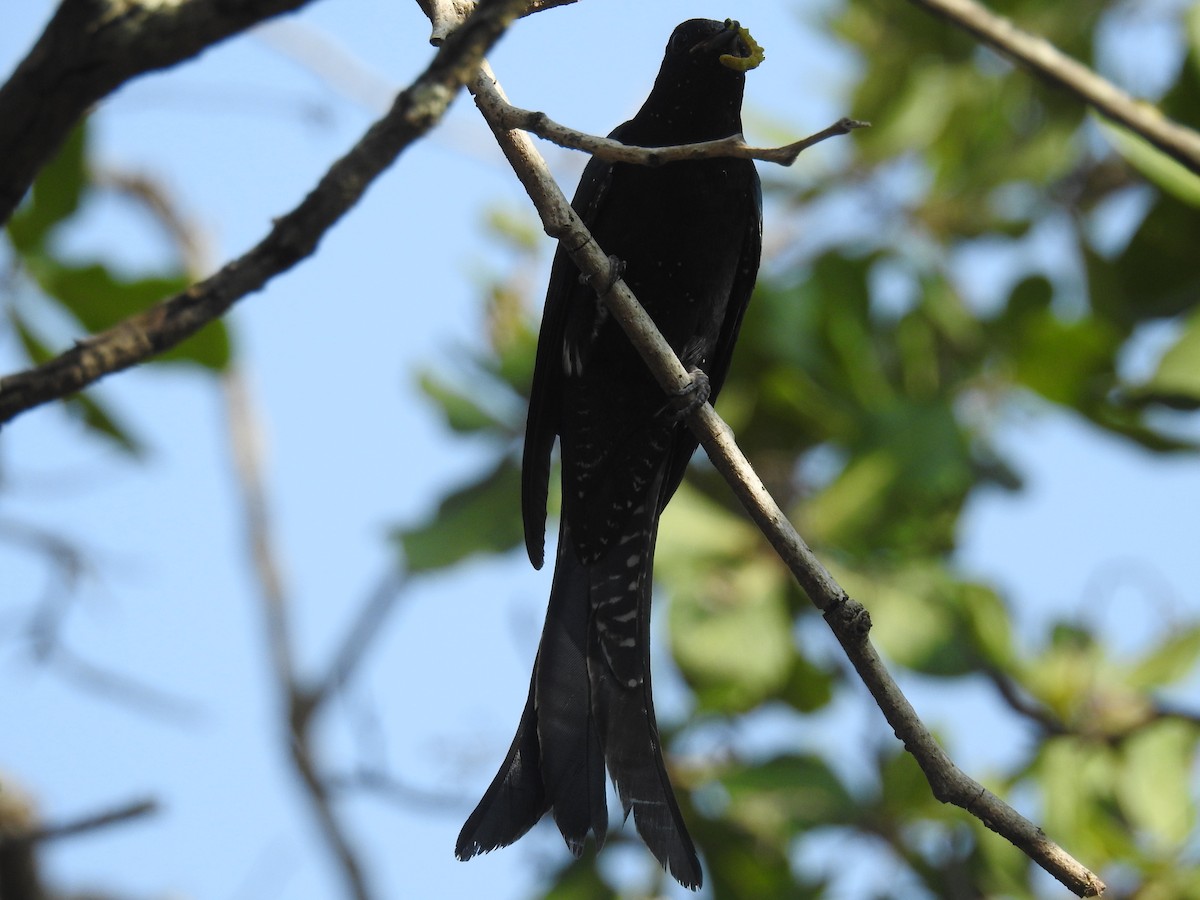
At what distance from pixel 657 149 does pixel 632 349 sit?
1.34m

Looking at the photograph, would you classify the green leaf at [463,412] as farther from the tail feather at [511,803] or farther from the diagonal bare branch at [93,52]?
the diagonal bare branch at [93,52]

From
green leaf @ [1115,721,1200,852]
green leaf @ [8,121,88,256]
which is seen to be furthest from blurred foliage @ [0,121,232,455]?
green leaf @ [1115,721,1200,852]

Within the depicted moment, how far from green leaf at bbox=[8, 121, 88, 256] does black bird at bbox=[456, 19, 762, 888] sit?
107 cm

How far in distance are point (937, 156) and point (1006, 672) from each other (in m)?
1.71

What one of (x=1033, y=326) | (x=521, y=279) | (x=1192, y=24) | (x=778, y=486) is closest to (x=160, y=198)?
(x=521, y=279)

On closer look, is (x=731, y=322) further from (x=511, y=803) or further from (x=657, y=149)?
(x=657, y=149)

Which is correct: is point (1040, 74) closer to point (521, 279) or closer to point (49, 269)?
point (49, 269)

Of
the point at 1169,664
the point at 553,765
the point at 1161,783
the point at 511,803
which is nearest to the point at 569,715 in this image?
the point at 553,765

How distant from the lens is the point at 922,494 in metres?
3.55

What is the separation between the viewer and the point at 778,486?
12.5ft

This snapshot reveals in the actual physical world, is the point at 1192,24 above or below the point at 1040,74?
above

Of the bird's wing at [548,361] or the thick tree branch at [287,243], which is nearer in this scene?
the thick tree branch at [287,243]

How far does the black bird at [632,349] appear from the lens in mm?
2654

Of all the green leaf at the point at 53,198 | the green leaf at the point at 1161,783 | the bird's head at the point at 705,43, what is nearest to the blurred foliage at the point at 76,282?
the green leaf at the point at 53,198
